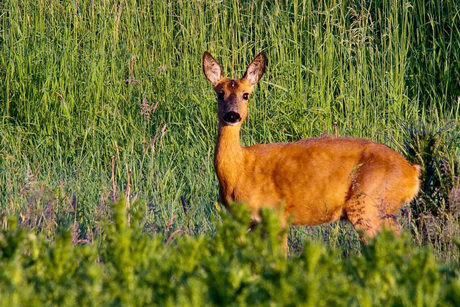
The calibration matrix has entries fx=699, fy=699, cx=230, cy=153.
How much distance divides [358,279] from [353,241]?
222 cm

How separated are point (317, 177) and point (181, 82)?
251 centimetres

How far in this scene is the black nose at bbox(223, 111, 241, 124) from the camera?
4914 mm

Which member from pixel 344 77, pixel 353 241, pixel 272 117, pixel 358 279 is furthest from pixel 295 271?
pixel 344 77

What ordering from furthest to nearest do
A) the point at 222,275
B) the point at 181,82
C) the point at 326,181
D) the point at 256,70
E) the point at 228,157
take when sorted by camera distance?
the point at 181,82, the point at 256,70, the point at 228,157, the point at 326,181, the point at 222,275

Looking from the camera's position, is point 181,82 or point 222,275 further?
point 181,82

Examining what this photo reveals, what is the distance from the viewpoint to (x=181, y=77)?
6957mm

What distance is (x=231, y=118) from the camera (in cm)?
491

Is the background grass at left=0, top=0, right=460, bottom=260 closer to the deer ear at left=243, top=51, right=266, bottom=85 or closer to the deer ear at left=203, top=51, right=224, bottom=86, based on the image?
the deer ear at left=203, top=51, right=224, bottom=86

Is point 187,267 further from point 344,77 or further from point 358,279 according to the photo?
point 344,77

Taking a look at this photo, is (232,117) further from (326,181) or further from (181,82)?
(181,82)

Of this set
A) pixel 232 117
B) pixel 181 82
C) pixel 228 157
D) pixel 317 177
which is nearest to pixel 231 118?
pixel 232 117

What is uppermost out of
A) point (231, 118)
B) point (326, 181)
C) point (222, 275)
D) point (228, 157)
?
point (231, 118)

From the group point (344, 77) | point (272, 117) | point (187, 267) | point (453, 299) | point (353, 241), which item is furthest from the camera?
point (344, 77)

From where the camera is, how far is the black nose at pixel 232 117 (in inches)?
193
